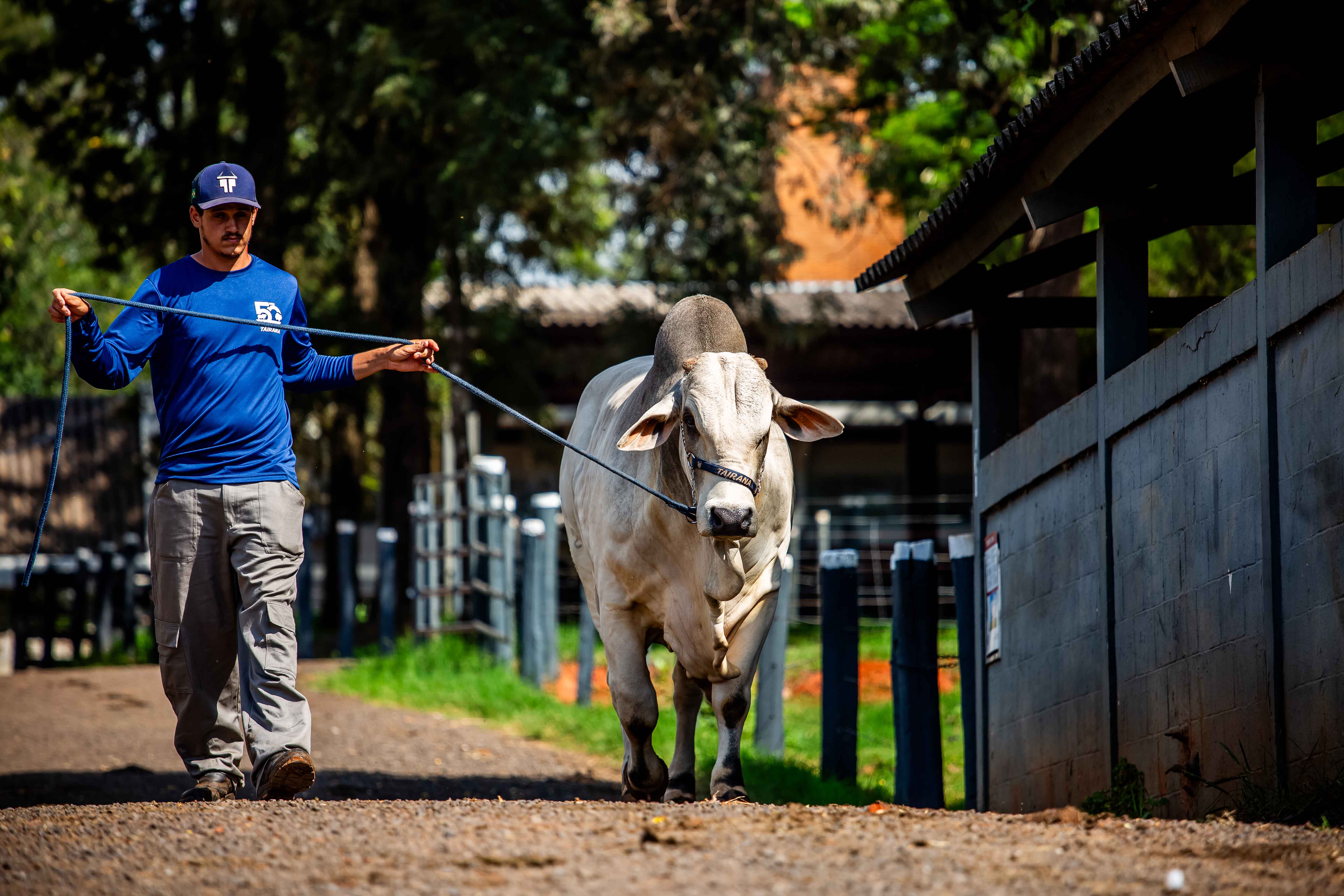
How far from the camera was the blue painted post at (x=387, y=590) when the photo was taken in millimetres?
16297

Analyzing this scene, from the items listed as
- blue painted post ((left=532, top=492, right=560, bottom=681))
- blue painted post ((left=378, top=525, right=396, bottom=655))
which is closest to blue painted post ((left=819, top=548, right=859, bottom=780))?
blue painted post ((left=532, top=492, right=560, bottom=681))

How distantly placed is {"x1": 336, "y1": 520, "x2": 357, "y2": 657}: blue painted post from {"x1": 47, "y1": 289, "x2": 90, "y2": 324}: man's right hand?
11.5 meters

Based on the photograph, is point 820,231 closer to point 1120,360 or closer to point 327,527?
point 327,527

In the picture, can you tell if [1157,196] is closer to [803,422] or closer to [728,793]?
[803,422]

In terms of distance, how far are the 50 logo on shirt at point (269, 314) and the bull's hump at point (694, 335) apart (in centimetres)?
154

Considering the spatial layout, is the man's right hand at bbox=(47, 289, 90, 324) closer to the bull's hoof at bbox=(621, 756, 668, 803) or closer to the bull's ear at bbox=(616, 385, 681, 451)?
the bull's ear at bbox=(616, 385, 681, 451)

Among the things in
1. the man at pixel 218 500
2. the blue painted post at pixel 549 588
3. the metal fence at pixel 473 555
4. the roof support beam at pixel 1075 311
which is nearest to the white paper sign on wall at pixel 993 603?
the roof support beam at pixel 1075 311

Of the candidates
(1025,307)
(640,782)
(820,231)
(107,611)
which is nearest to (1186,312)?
(1025,307)

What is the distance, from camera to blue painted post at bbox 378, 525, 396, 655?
1630cm

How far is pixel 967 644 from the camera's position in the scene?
8.84m

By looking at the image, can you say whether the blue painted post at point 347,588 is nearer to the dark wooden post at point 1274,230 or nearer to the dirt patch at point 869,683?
the dirt patch at point 869,683

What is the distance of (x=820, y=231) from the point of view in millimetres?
36375

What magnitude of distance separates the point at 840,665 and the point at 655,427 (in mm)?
2957

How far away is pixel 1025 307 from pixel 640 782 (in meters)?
3.45
